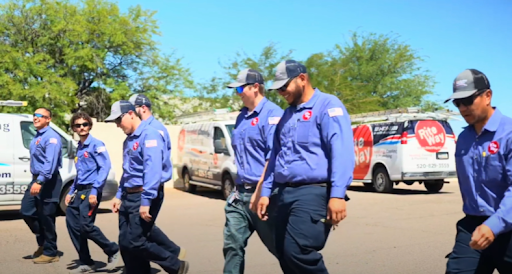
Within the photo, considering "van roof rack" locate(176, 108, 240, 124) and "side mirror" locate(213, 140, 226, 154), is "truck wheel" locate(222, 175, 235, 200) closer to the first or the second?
"side mirror" locate(213, 140, 226, 154)

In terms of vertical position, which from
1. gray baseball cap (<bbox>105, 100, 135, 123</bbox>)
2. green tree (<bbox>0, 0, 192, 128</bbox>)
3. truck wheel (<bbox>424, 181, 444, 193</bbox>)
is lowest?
truck wheel (<bbox>424, 181, 444, 193</bbox>)

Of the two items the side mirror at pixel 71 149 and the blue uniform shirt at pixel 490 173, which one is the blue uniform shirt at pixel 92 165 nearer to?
the blue uniform shirt at pixel 490 173

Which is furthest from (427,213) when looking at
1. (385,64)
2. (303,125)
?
(385,64)

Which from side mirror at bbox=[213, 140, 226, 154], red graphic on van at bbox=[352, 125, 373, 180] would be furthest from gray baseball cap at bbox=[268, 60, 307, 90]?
red graphic on van at bbox=[352, 125, 373, 180]

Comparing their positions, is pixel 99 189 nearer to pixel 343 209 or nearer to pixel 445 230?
pixel 343 209

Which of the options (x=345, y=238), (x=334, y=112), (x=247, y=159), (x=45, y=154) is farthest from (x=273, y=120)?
(x=345, y=238)

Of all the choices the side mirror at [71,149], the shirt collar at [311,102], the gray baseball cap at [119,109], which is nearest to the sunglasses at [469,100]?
the shirt collar at [311,102]

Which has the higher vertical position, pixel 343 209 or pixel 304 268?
pixel 343 209

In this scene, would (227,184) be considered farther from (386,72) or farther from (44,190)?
(386,72)

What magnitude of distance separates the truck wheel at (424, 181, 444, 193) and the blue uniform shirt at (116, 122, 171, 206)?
1315 cm

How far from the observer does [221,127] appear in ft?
53.2

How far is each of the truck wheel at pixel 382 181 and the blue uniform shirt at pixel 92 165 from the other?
1134 cm

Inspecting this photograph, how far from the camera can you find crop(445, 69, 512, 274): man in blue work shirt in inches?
145

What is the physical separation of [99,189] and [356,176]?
12672 millimetres
